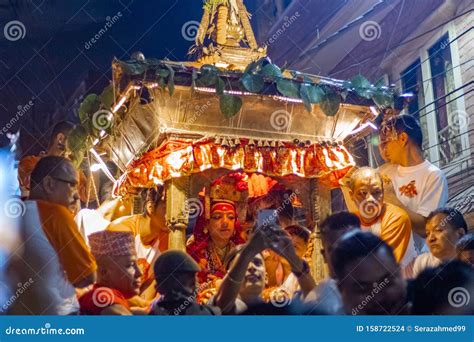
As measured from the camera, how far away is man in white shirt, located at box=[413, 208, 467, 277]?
16.0 ft

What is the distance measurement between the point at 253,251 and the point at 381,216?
1.03 metres

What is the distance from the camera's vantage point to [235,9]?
5512mm

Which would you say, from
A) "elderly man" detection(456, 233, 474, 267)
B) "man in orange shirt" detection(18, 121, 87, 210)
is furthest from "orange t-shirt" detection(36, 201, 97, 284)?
"elderly man" detection(456, 233, 474, 267)

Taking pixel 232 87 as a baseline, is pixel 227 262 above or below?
below
